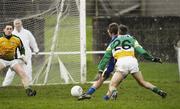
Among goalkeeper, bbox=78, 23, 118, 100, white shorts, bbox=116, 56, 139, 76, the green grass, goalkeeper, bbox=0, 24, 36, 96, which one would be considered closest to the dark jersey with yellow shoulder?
goalkeeper, bbox=0, 24, 36, 96

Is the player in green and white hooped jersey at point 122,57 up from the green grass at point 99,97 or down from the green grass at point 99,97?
up

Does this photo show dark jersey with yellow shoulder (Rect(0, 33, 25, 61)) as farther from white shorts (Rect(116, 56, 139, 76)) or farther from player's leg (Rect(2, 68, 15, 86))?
white shorts (Rect(116, 56, 139, 76))

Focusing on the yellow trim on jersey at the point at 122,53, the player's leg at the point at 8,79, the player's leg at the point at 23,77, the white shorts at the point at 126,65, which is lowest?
the player's leg at the point at 8,79

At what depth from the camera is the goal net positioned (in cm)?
2169

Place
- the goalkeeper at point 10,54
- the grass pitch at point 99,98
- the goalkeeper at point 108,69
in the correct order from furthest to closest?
the goalkeeper at point 10,54 → the goalkeeper at point 108,69 → the grass pitch at point 99,98

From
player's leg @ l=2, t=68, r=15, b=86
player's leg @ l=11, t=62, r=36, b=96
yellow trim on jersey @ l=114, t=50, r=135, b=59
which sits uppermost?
yellow trim on jersey @ l=114, t=50, r=135, b=59

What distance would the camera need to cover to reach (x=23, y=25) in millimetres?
22234

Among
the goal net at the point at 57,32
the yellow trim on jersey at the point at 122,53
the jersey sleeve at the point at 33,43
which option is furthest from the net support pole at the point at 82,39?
the yellow trim on jersey at the point at 122,53

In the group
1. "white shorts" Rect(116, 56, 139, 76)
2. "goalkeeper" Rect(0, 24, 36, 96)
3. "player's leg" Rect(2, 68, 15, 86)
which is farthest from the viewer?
"player's leg" Rect(2, 68, 15, 86)

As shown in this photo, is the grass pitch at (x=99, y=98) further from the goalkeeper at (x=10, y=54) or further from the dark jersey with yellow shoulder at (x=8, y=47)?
the dark jersey with yellow shoulder at (x=8, y=47)

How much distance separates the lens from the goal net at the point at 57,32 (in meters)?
21.7

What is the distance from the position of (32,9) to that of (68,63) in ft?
6.17

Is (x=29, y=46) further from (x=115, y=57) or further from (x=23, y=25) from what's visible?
(x=115, y=57)

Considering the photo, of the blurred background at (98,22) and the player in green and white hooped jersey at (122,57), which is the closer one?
the player in green and white hooped jersey at (122,57)
